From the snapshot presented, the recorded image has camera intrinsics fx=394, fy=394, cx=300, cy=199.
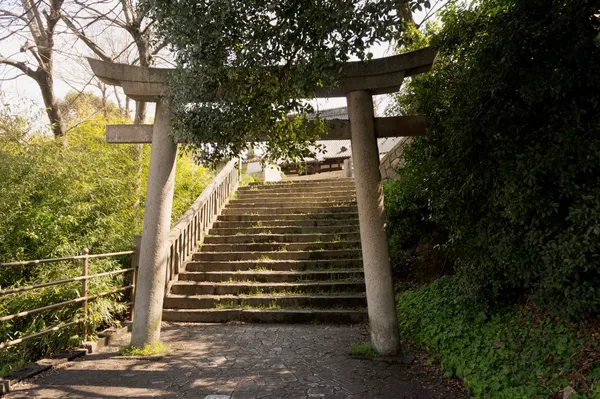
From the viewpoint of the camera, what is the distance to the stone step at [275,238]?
353 inches

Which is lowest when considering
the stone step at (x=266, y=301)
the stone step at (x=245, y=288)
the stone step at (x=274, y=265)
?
the stone step at (x=266, y=301)

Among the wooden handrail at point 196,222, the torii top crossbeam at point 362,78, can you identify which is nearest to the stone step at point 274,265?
the wooden handrail at point 196,222

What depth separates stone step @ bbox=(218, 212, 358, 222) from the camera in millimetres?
9914

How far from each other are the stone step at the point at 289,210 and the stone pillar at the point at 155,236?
5.43 m

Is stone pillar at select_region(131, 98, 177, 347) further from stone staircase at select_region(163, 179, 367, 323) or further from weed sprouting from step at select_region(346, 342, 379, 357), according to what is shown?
weed sprouting from step at select_region(346, 342, 379, 357)

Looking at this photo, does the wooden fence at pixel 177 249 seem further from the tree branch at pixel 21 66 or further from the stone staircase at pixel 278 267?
Answer: the tree branch at pixel 21 66

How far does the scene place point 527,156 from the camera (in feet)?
11.8

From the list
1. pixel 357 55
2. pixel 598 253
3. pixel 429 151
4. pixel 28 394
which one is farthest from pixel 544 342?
pixel 28 394

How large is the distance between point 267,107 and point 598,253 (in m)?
3.41

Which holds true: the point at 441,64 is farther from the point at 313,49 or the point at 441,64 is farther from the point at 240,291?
the point at 240,291

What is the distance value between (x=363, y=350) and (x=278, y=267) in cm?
350

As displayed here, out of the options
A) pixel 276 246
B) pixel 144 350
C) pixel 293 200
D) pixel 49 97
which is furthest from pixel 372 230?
pixel 49 97

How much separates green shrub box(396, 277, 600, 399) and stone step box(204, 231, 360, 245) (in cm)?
377

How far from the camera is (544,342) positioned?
3.58 metres
